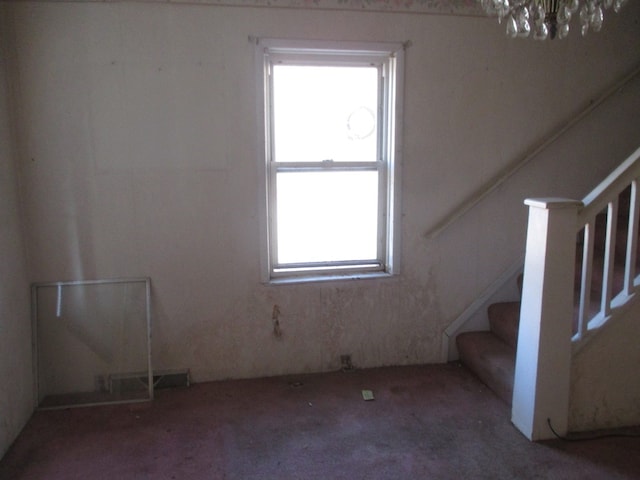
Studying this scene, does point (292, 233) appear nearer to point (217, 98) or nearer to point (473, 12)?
point (217, 98)

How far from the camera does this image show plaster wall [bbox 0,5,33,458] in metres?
2.45

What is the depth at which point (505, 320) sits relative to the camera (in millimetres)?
3158

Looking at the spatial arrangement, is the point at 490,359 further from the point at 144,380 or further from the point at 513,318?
the point at 144,380

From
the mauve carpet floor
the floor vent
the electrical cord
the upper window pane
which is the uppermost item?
the upper window pane

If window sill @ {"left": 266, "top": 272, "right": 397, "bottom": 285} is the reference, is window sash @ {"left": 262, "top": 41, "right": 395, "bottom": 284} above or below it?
above

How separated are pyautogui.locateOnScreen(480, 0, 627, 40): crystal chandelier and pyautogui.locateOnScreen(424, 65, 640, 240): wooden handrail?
1.45 m

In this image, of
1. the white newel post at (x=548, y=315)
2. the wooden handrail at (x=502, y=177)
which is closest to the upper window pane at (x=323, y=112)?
the wooden handrail at (x=502, y=177)

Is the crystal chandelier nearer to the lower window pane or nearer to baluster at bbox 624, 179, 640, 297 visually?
baluster at bbox 624, 179, 640, 297

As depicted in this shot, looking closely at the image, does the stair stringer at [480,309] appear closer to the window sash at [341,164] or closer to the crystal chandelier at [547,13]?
the window sash at [341,164]

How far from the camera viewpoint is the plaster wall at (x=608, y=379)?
2441 mm

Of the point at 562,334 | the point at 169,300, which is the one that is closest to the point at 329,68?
the point at 169,300

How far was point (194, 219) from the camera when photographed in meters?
2.96

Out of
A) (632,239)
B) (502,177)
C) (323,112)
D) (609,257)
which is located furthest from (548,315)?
(323,112)

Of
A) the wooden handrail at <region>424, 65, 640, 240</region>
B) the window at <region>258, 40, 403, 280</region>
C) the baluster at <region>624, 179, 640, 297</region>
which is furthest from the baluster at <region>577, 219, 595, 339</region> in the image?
the window at <region>258, 40, 403, 280</region>
